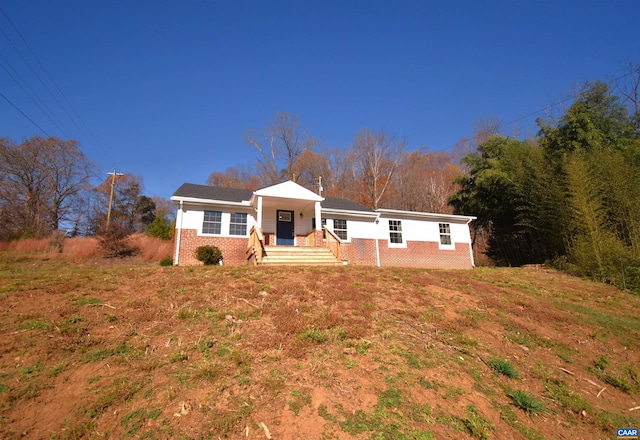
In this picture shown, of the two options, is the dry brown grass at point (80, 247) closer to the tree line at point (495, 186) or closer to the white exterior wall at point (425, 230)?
the tree line at point (495, 186)

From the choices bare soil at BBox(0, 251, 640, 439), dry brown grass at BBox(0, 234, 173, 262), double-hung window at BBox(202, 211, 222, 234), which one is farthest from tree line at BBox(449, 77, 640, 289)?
dry brown grass at BBox(0, 234, 173, 262)

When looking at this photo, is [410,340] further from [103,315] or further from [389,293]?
[103,315]

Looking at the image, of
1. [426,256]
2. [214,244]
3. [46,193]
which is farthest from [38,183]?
→ [426,256]

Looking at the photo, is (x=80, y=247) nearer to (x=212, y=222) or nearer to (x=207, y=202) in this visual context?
(x=212, y=222)

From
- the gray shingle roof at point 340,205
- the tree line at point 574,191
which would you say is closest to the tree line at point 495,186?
the tree line at point 574,191

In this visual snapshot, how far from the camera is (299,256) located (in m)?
12.1

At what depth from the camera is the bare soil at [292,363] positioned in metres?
2.65

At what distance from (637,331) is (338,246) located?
8781 millimetres

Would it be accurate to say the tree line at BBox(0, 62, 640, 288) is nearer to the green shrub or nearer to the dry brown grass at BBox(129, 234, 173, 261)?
the dry brown grass at BBox(129, 234, 173, 261)

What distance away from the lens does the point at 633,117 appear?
47.2 feet

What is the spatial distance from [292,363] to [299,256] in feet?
28.3

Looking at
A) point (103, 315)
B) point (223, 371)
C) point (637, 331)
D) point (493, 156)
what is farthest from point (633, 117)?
point (103, 315)

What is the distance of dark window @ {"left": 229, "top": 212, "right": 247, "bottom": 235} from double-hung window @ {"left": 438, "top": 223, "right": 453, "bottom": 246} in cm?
1112

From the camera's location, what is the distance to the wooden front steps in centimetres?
1156
